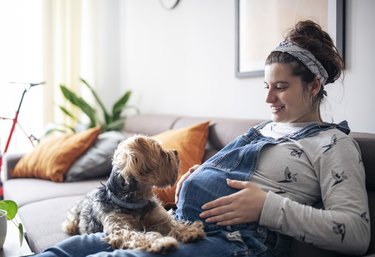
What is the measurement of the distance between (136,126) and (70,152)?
2.06ft

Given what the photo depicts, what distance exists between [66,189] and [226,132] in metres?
1.08

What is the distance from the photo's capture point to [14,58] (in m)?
3.70

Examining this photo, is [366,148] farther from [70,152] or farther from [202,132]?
[70,152]

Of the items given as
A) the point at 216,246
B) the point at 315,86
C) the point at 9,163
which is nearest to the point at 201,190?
the point at 216,246

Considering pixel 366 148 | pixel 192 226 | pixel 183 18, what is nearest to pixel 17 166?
pixel 183 18

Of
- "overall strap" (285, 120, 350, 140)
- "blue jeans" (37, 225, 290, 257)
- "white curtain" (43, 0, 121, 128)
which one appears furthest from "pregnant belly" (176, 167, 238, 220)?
"white curtain" (43, 0, 121, 128)

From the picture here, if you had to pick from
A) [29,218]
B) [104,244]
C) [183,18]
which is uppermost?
[183,18]

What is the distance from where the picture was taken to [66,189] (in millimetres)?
2375

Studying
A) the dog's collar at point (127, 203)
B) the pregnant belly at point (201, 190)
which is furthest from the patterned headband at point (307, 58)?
the dog's collar at point (127, 203)

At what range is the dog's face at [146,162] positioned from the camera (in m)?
1.32

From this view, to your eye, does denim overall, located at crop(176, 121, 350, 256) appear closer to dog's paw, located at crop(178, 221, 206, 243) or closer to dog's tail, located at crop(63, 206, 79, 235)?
dog's paw, located at crop(178, 221, 206, 243)

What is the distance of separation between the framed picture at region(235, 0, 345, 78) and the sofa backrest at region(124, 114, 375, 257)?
0.37m

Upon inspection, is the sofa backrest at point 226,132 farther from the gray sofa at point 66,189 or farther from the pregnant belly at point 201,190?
the pregnant belly at point 201,190

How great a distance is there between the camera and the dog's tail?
1633 millimetres
